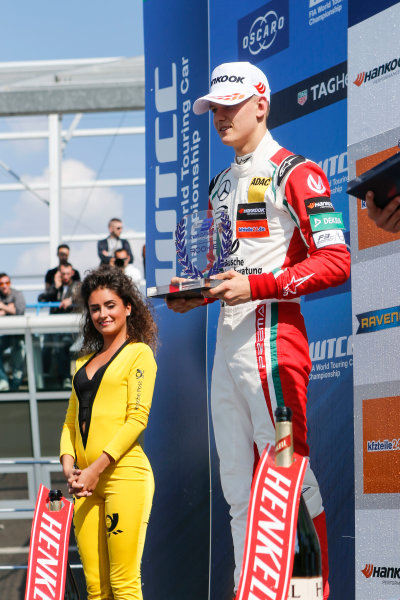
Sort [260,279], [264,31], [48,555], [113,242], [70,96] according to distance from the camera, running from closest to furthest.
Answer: [48,555] < [260,279] < [264,31] < [113,242] < [70,96]

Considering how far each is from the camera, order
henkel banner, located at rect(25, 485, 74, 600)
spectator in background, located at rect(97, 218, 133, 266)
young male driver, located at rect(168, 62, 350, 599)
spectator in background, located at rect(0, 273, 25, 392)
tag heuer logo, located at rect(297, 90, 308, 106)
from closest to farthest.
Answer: henkel banner, located at rect(25, 485, 74, 600) < young male driver, located at rect(168, 62, 350, 599) < tag heuer logo, located at rect(297, 90, 308, 106) < spectator in background, located at rect(97, 218, 133, 266) < spectator in background, located at rect(0, 273, 25, 392)

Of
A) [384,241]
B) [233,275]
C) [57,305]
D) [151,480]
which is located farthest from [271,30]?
[57,305]

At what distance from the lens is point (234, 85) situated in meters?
2.44

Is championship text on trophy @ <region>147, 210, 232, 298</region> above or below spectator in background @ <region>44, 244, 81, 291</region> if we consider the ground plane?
below

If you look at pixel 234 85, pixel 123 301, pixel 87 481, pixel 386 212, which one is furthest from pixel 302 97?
pixel 87 481

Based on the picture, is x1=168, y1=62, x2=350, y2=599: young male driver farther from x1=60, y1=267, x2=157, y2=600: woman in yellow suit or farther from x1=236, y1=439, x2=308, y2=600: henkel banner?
x1=236, y1=439, x2=308, y2=600: henkel banner

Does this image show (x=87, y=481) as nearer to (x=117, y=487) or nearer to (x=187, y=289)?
(x=117, y=487)

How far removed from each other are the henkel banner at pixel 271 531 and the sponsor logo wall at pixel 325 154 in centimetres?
121

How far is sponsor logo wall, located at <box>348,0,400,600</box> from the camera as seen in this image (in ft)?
8.35

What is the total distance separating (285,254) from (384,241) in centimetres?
39

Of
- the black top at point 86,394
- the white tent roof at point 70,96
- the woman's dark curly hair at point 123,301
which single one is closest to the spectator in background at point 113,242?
the white tent roof at point 70,96

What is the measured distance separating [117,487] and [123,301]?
25.5 inches

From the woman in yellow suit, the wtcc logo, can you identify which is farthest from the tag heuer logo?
the woman in yellow suit

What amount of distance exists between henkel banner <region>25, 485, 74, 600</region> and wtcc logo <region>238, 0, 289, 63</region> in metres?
1.85
